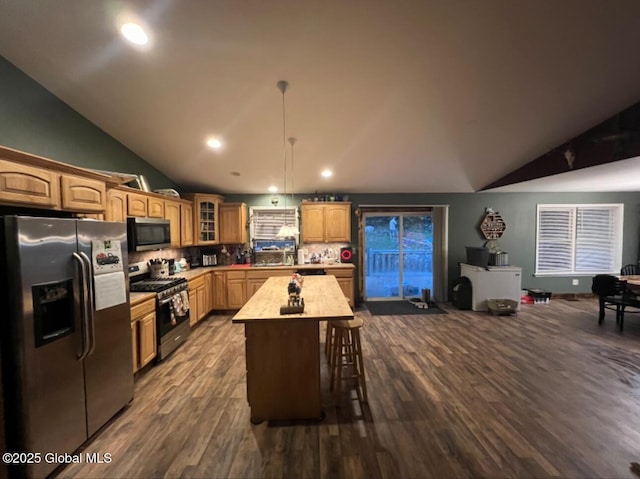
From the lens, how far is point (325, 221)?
211 inches

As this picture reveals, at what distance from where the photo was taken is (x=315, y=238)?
538 centimetres

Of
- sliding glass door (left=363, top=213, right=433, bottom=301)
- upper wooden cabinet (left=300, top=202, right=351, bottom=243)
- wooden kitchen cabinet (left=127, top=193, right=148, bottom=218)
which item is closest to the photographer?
wooden kitchen cabinet (left=127, top=193, right=148, bottom=218)

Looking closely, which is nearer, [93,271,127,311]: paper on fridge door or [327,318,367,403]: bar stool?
[93,271,127,311]: paper on fridge door

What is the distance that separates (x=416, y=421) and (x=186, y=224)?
429 cm

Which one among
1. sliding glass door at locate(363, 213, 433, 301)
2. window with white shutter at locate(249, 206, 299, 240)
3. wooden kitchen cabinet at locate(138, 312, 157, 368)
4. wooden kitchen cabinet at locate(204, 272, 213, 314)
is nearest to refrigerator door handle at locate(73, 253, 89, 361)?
wooden kitchen cabinet at locate(138, 312, 157, 368)

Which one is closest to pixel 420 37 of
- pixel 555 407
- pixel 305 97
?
pixel 305 97

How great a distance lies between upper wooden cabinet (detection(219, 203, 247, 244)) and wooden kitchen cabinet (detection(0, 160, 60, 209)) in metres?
3.31

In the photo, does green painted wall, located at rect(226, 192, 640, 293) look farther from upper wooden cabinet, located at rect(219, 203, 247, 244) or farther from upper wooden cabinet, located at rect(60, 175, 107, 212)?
upper wooden cabinet, located at rect(60, 175, 107, 212)

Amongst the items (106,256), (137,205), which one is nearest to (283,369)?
(106,256)

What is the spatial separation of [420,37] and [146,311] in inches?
141

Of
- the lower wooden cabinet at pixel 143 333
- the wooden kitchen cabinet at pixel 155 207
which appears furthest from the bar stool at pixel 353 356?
the wooden kitchen cabinet at pixel 155 207

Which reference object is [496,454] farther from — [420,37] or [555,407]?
[420,37]

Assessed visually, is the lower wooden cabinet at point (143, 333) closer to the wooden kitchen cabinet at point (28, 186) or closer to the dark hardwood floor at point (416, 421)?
the dark hardwood floor at point (416, 421)

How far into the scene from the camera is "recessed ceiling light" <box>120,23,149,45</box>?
6.03ft
